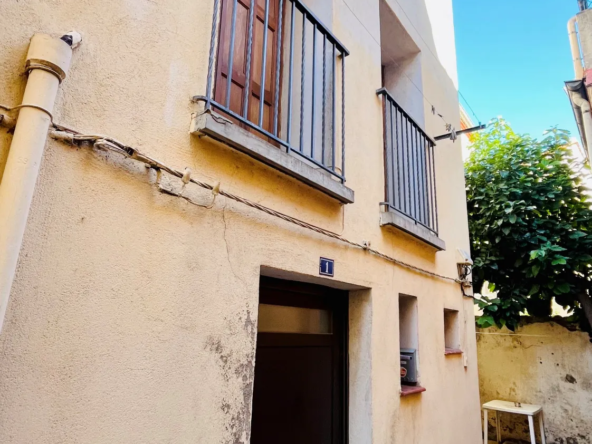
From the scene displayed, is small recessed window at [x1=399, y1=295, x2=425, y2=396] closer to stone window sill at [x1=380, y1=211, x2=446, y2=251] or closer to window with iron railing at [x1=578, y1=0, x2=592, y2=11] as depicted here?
stone window sill at [x1=380, y1=211, x2=446, y2=251]

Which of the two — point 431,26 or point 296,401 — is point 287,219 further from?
point 431,26

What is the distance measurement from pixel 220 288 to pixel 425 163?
3.29 meters

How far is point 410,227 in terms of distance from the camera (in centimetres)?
362

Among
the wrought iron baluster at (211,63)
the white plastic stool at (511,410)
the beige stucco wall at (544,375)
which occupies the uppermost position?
the wrought iron baluster at (211,63)

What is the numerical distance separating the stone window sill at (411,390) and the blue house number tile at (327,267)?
1.37 m

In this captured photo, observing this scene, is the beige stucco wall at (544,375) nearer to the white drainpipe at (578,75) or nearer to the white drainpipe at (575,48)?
the white drainpipe at (578,75)

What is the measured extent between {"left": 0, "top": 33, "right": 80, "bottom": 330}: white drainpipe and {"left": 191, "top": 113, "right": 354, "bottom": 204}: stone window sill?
23.9 inches

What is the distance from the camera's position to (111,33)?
64.0 inches

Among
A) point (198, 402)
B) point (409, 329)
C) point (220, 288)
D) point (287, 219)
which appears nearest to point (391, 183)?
point (409, 329)

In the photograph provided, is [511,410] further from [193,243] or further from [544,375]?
[193,243]

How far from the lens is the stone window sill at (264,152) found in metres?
1.84

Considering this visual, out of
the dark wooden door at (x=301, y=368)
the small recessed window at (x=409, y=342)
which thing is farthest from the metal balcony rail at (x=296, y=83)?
the small recessed window at (x=409, y=342)

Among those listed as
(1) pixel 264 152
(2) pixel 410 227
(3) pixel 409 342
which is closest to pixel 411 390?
(3) pixel 409 342

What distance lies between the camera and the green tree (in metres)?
6.02
